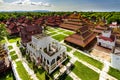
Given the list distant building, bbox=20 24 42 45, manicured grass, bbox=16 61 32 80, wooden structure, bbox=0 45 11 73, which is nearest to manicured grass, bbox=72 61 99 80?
manicured grass, bbox=16 61 32 80

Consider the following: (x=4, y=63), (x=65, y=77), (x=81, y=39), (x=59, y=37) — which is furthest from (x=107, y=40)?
(x=4, y=63)

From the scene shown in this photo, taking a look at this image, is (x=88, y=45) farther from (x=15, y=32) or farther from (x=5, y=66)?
(x=15, y=32)

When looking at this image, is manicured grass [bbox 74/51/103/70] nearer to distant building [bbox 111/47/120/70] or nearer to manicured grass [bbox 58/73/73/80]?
distant building [bbox 111/47/120/70]

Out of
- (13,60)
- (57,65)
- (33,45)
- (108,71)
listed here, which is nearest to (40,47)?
(33,45)

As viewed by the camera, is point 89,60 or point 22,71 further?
point 89,60

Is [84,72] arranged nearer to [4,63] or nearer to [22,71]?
[22,71]

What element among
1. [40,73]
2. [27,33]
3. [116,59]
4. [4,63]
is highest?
[27,33]
